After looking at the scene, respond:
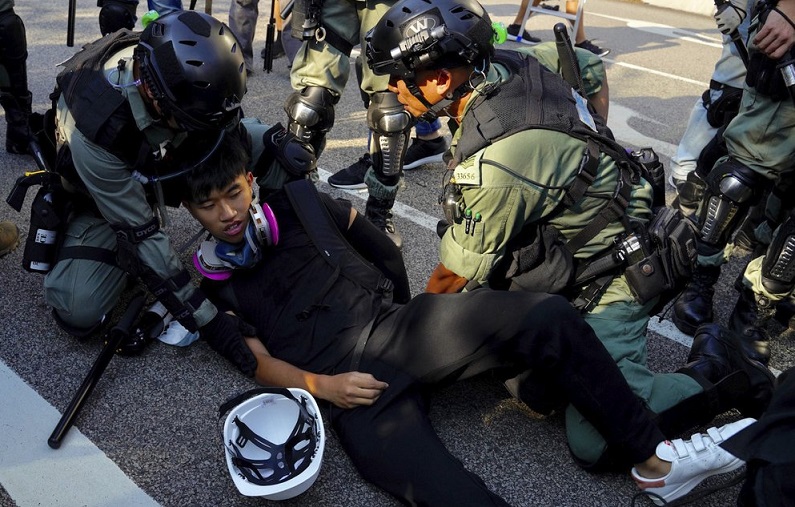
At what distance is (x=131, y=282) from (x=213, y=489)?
1243mm

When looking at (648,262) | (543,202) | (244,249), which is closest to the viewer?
(543,202)

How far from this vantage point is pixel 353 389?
7.61 ft

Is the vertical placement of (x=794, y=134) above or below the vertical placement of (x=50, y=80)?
above

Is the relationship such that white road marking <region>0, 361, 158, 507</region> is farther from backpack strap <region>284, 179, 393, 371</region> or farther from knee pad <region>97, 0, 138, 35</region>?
knee pad <region>97, 0, 138, 35</region>

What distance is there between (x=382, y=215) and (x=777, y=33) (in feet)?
6.14

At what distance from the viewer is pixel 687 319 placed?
3230 millimetres

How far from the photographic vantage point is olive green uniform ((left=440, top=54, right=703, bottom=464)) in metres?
2.36

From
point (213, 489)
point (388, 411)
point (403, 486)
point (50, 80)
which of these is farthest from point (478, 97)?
point (50, 80)

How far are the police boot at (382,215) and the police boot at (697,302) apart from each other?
4.43 ft

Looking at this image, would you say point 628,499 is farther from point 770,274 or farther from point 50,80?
point 50,80

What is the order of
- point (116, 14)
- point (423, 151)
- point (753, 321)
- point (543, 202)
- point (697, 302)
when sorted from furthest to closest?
point (423, 151)
point (116, 14)
point (697, 302)
point (753, 321)
point (543, 202)

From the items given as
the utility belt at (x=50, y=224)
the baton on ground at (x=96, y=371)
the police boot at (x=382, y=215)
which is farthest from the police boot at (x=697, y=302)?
the utility belt at (x=50, y=224)

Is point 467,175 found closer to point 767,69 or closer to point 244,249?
point 244,249

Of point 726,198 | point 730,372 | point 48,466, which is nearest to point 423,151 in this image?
point 726,198
